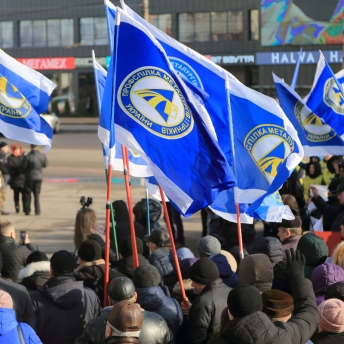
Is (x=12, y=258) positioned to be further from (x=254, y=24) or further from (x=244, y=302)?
(x=254, y=24)

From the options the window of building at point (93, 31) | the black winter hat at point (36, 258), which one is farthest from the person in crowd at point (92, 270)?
the window of building at point (93, 31)

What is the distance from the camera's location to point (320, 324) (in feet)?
16.7

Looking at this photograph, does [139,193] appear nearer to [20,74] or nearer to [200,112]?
[20,74]

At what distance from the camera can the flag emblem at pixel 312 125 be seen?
1058cm

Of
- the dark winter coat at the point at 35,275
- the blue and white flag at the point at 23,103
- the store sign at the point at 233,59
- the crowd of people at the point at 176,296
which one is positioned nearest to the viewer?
the crowd of people at the point at 176,296

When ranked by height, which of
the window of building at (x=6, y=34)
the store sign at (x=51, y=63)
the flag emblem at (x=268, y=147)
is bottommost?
the flag emblem at (x=268, y=147)

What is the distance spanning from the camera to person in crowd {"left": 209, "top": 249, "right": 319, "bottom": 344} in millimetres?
4527

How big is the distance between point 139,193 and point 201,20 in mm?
35769

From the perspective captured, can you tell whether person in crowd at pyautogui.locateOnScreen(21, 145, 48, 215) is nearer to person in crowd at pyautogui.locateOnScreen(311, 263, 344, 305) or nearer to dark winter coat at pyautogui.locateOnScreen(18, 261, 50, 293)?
dark winter coat at pyautogui.locateOnScreen(18, 261, 50, 293)

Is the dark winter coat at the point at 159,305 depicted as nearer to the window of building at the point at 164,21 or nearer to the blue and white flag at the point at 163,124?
the blue and white flag at the point at 163,124

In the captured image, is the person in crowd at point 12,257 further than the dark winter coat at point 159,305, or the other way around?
the person in crowd at point 12,257

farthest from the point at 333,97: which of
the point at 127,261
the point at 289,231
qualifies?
the point at 127,261

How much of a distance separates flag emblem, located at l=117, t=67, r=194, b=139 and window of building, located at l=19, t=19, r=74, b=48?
4969cm

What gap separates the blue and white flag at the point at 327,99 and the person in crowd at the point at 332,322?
6.22 m
